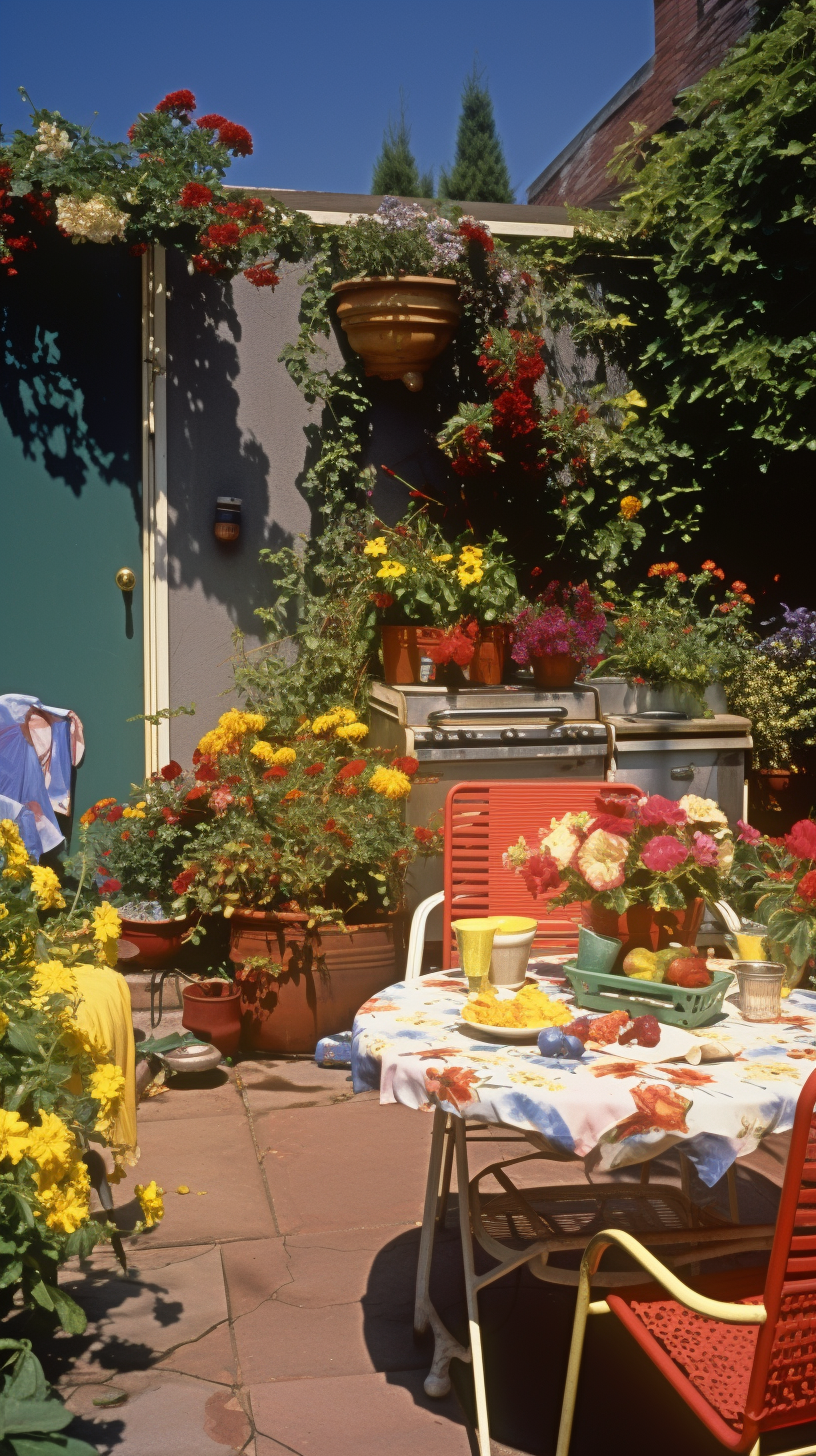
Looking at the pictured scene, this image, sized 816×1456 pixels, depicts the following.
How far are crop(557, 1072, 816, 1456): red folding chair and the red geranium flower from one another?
15.6 ft

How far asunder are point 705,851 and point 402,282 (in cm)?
386

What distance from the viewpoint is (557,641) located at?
5051mm

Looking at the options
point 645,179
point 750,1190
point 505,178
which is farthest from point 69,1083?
point 505,178

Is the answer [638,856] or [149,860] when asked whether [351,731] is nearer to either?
[149,860]

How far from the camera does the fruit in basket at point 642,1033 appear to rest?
2078 millimetres

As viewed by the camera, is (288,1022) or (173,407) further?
(173,407)

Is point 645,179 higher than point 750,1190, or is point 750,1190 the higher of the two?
point 645,179

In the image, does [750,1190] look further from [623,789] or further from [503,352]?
[503,352]

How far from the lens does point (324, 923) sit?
4281 millimetres

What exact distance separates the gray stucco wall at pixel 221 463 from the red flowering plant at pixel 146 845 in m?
0.62

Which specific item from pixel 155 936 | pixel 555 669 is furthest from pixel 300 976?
pixel 555 669

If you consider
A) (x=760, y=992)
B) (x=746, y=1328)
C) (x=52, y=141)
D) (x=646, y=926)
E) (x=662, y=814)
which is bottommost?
(x=746, y=1328)

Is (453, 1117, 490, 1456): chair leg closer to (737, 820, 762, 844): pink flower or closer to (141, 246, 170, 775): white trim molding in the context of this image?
(737, 820, 762, 844): pink flower

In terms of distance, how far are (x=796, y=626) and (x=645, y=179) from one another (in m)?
2.40
